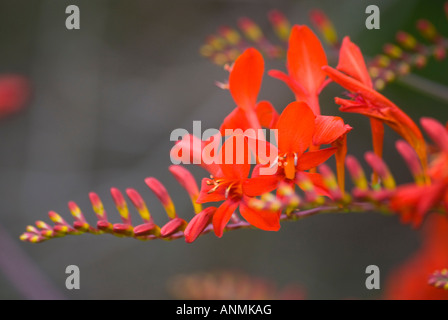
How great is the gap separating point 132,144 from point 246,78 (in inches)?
118

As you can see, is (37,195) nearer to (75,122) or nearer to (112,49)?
(75,122)

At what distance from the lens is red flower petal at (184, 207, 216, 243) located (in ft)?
2.69

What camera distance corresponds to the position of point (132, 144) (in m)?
3.82

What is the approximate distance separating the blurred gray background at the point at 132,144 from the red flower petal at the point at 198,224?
2308 mm

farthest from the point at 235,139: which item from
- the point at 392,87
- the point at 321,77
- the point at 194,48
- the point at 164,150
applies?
the point at 194,48

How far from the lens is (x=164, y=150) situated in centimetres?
326

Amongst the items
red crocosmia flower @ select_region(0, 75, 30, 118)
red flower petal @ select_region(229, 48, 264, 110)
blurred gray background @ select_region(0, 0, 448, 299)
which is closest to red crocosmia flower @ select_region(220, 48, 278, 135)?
red flower petal @ select_region(229, 48, 264, 110)

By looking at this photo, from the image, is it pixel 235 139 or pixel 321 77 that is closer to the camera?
pixel 235 139

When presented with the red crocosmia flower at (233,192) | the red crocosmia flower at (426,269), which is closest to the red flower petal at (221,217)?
the red crocosmia flower at (233,192)

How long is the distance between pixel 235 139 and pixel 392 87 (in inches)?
76.1

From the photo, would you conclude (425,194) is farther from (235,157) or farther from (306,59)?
(306,59)

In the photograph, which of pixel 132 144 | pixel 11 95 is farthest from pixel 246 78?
pixel 132 144
